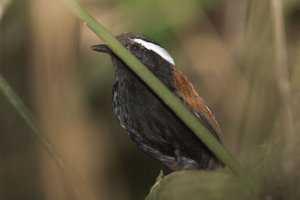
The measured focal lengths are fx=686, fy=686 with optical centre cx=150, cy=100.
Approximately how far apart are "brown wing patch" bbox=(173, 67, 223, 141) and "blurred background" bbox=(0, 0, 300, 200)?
83 mm

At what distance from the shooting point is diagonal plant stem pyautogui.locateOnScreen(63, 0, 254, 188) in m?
1.37

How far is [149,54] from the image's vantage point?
3.43 meters

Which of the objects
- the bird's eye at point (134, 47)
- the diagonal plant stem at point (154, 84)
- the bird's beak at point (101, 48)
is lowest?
the diagonal plant stem at point (154, 84)

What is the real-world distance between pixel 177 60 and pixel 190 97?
0.47 m

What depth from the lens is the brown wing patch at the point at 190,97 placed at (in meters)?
3.14

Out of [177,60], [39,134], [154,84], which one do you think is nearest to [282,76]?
[154,84]

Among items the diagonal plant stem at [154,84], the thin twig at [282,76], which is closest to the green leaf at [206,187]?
the diagonal plant stem at [154,84]

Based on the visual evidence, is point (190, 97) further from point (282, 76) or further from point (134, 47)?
point (282, 76)

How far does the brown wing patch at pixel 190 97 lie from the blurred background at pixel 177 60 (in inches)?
3.3

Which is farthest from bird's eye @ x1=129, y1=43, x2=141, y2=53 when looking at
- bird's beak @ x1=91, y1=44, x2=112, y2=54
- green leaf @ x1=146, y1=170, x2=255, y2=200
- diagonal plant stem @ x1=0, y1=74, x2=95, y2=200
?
green leaf @ x1=146, y1=170, x2=255, y2=200

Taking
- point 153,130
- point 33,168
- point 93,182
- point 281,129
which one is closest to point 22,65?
point 33,168

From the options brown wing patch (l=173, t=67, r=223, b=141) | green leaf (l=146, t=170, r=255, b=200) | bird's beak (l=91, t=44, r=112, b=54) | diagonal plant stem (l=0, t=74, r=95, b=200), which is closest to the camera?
green leaf (l=146, t=170, r=255, b=200)

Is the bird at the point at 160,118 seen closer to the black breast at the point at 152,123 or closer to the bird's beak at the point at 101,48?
the black breast at the point at 152,123

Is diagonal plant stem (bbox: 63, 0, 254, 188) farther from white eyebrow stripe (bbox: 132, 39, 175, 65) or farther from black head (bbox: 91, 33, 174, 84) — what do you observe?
white eyebrow stripe (bbox: 132, 39, 175, 65)
